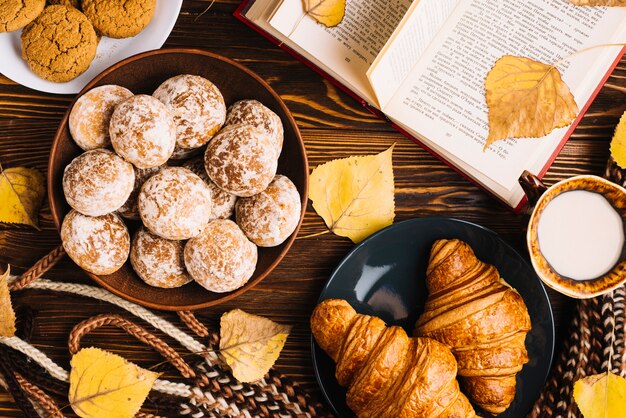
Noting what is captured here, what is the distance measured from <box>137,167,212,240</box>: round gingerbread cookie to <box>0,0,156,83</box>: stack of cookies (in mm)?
265

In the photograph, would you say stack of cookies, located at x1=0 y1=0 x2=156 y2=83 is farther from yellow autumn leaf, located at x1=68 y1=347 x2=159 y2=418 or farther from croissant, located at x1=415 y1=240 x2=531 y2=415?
croissant, located at x1=415 y1=240 x2=531 y2=415

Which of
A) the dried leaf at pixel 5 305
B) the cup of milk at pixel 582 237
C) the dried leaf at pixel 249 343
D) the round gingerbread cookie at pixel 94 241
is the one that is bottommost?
the dried leaf at pixel 5 305

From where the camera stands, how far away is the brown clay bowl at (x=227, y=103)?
98 cm

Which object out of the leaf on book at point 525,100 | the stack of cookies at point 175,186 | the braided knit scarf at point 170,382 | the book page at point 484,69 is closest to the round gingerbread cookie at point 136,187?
the stack of cookies at point 175,186

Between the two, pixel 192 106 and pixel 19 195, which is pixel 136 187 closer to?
pixel 192 106

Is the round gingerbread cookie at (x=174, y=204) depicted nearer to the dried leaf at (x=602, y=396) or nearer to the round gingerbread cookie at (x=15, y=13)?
the round gingerbread cookie at (x=15, y=13)

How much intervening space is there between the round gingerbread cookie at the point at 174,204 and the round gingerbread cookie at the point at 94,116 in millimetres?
103

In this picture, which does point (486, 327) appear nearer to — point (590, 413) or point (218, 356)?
point (590, 413)

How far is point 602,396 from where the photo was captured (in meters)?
1.08

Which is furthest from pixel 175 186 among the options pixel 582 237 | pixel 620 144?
pixel 620 144

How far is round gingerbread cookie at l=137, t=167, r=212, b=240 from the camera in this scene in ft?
3.00

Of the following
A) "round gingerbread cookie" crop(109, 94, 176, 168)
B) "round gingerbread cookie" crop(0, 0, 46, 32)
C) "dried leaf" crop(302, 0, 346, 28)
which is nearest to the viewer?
"round gingerbread cookie" crop(109, 94, 176, 168)

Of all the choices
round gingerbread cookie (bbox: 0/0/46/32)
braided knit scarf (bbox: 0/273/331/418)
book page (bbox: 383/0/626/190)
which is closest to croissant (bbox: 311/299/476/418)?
braided knit scarf (bbox: 0/273/331/418)

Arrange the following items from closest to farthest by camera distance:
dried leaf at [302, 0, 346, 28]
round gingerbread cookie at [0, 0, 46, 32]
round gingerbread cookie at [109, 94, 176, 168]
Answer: round gingerbread cookie at [109, 94, 176, 168] < round gingerbread cookie at [0, 0, 46, 32] < dried leaf at [302, 0, 346, 28]
